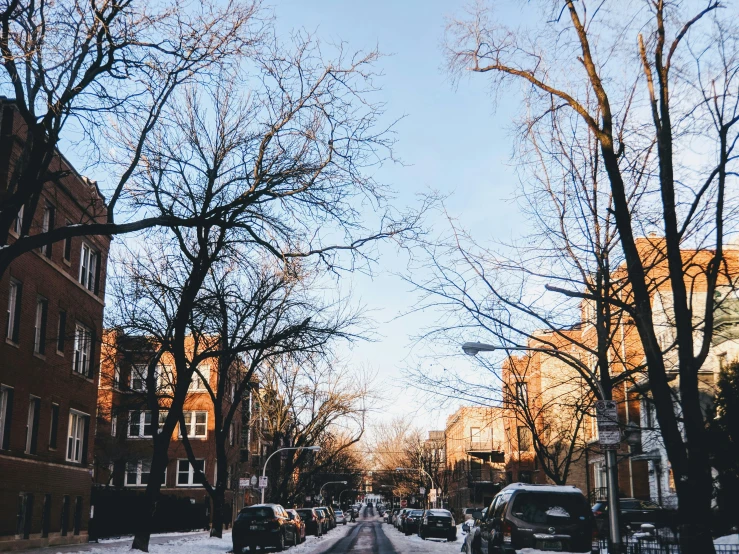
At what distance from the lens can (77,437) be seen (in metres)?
32.3

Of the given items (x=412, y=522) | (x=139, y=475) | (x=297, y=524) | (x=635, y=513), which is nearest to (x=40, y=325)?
(x=297, y=524)

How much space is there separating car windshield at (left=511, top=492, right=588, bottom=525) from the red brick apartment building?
1424 centimetres

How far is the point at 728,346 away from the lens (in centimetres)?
3055

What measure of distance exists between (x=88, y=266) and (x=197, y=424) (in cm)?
2981

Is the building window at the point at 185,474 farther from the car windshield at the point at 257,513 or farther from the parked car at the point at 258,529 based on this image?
the car windshield at the point at 257,513

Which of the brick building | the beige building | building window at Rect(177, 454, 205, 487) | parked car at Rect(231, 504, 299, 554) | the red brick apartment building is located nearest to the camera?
the red brick apartment building

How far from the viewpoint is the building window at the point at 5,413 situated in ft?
82.2

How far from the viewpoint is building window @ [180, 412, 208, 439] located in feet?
199

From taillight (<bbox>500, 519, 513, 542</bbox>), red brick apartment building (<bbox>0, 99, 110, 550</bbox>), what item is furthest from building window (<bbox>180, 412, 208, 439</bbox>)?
taillight (<bbox>500, 519, 513, 542</bbox>)

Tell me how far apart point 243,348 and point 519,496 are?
10.4 m

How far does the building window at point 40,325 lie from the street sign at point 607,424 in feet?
66.1

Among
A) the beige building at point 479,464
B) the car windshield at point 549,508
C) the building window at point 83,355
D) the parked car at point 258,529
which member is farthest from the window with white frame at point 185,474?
the car windshield at point 549,508

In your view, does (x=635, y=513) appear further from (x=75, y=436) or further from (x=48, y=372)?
(x=48, y=372)

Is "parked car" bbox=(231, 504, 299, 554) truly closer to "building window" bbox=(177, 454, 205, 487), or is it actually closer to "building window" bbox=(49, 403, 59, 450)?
"building window" bbox=(49, 403, 59, 450)
